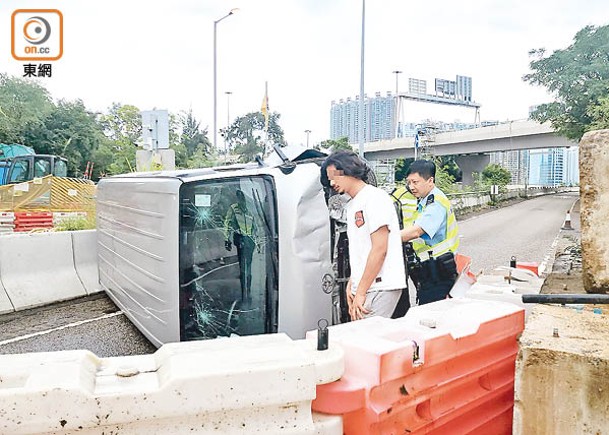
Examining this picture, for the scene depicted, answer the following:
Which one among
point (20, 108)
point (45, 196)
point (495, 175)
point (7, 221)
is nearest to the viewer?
point (7, 221)

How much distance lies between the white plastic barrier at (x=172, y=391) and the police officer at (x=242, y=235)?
170 centimetres

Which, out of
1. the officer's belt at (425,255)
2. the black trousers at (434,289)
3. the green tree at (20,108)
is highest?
the green tree at (20,108)

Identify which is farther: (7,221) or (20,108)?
(20,108)

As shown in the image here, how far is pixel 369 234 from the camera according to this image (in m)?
3.20

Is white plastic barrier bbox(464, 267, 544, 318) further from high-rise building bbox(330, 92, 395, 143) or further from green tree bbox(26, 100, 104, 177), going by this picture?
high-rise building bbox(330, 92, 395, 143)

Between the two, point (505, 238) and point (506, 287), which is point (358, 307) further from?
point (505, 238)

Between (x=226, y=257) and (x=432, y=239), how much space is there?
5.14 ft

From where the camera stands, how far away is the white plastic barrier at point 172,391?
156 cm

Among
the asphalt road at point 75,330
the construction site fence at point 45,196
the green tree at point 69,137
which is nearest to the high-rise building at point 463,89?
the green tree at point 69,137

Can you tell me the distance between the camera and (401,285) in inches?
129

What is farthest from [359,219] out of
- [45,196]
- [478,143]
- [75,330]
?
[478,143]

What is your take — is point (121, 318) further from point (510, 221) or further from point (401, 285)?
point (510, 221)

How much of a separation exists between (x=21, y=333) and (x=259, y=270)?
3.43 m

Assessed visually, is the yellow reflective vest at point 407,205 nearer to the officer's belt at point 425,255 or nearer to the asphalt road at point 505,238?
the officer's belt at point 425,255
